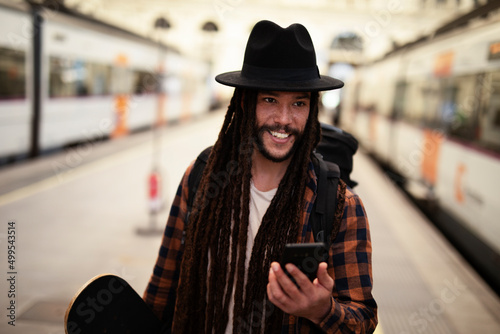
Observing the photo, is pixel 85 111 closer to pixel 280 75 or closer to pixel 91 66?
pixel 91 66

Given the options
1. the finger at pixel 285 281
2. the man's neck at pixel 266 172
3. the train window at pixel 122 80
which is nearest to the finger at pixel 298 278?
the finger at pixel 285 281

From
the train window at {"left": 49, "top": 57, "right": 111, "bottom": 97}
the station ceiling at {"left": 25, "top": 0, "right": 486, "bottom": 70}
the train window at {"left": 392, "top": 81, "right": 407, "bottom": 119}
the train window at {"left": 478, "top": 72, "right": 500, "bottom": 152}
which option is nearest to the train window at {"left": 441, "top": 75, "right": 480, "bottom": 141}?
the train window at {"left": 478, "top": 72, "right": 500, "bottom": 152}

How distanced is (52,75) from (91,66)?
6.11 feet

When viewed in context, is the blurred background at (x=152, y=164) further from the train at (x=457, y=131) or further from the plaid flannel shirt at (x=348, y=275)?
the plaid flannel shirt at (x=348, y=275)

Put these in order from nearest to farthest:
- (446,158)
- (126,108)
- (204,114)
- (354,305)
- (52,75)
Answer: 1. (354,305)
2. (446,158)
3. (52,75)
4. (126,108)
5. (204,114)

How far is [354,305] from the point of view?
1448mm

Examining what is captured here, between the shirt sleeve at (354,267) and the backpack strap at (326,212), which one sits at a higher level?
the backpack strap at (326,212)

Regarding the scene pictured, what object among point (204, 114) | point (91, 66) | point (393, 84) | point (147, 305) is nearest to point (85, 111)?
point (91, 66)

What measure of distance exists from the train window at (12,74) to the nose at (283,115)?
8276mm

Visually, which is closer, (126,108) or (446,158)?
(446,158)

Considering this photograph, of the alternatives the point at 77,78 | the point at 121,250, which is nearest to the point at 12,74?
the point at 77,78

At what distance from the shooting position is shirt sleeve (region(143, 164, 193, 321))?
68.7 inches

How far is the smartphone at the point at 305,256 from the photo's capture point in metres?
1.22

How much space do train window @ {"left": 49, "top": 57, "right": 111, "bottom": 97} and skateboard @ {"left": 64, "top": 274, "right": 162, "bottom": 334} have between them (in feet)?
31.4
